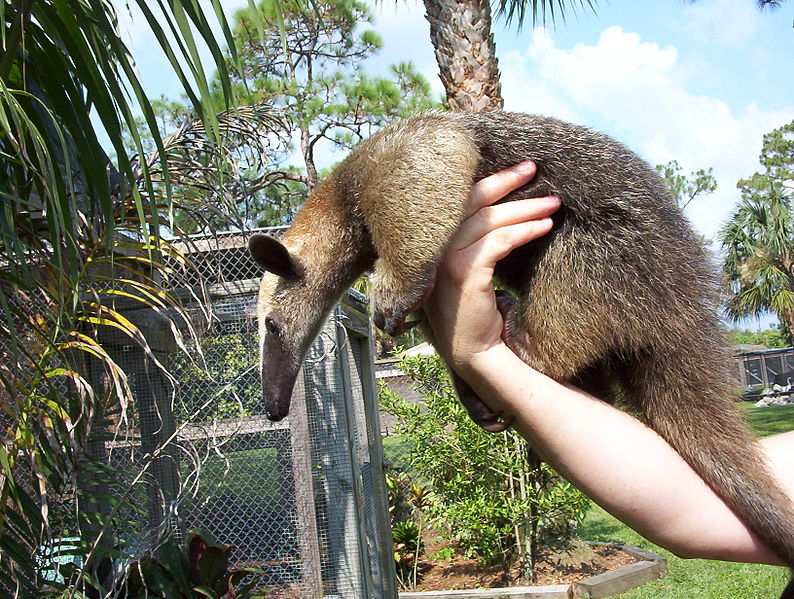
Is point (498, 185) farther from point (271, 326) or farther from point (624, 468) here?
point (271, 326)

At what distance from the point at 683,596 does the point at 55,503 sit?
564 cm

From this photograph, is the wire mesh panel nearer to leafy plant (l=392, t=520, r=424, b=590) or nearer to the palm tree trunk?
leafy plant (l=392, t=520, r=424, b=590)

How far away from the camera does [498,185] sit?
7.69ft

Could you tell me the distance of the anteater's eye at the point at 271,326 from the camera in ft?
10.2

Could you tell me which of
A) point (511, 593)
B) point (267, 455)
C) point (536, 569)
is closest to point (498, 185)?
point (267, 455)

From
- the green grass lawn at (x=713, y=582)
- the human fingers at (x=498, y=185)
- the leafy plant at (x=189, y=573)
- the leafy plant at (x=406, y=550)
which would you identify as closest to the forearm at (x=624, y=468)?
the human fingers at (x=498, y=185)

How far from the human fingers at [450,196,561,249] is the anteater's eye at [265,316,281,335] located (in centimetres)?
109

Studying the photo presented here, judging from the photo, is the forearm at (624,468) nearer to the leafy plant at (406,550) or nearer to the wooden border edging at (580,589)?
the wooden border edging at (580,589)

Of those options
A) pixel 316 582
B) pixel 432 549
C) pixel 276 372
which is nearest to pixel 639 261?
A: pixel 276 372

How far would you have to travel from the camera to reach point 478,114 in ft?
9.02

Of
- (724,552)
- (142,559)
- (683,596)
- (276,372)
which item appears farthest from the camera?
(683,596)

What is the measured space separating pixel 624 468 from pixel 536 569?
617 centimetres

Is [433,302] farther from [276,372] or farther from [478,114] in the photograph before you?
[276,372]

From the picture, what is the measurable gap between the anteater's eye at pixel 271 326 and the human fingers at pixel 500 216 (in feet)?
3.57
